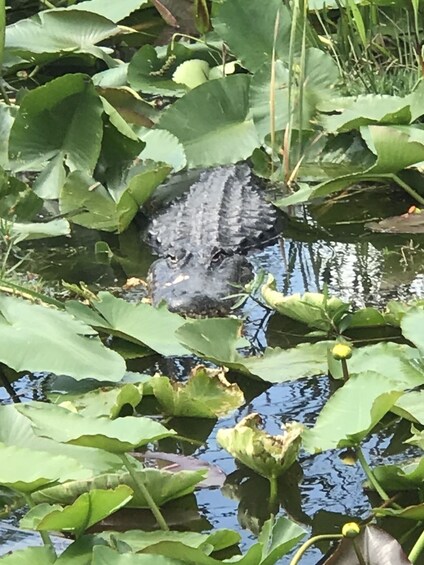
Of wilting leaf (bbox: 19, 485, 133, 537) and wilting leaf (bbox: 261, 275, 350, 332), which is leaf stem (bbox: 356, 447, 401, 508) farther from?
wilting leaf (bbox: 261, 275, 350, 332)

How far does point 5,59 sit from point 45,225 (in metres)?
1.64

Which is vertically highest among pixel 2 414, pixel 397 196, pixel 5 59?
pixel 2 414

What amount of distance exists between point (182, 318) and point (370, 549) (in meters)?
0.94

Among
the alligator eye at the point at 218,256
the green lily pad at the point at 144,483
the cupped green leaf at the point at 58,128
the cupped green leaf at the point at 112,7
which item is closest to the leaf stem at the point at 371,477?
the green lily pad at the point at 144,483

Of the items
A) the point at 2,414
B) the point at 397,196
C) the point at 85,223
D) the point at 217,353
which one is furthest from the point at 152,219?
the point at 2,414

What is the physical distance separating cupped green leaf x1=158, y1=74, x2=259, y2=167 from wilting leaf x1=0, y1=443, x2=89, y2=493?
198 centimetres

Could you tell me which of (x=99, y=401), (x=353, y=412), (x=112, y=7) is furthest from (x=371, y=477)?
(x=112, y=7)

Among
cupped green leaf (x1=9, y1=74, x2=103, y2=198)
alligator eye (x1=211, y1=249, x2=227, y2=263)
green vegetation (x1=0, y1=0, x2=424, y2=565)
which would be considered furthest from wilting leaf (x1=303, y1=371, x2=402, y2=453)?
cupped green leaf (x1=9, y1=74, x2=103, y2=198)

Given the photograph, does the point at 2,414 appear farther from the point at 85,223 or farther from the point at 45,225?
the point at 85,223

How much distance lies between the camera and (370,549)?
134cm

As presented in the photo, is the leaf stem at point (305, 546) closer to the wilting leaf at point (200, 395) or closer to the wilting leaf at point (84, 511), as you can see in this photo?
the wilting leaf at point (84, 511)

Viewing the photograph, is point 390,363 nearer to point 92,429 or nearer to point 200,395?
point 200,395

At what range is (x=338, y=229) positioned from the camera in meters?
3.13

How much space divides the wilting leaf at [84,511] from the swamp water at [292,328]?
214mm
